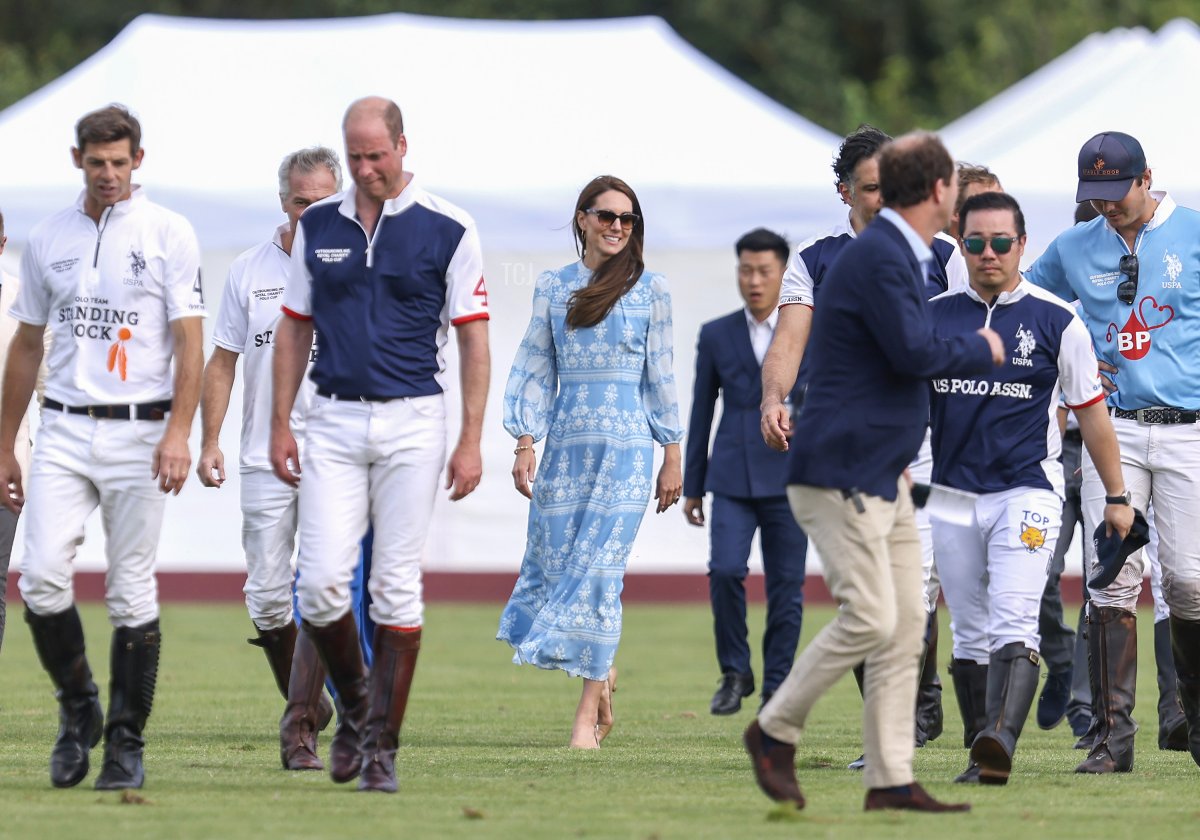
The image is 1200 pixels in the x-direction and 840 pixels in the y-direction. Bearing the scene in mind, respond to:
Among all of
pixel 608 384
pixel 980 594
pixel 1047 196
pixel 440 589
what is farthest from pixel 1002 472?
pixel 440 589

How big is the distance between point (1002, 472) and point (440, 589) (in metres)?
11.9

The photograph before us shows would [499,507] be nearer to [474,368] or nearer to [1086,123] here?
[1086,123]

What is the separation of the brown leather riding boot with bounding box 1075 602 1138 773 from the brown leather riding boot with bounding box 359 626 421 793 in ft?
8.88

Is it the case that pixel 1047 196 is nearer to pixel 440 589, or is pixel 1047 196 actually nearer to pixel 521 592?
pixel 440 589

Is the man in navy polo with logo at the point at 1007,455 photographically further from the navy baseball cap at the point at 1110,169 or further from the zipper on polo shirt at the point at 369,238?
the zipper on polo shirt at the point at 369,238

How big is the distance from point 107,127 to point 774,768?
120 inches

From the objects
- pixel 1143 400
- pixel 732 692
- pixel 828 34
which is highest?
pixel 828 34

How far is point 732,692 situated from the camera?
11.2 m

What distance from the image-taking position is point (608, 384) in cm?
955

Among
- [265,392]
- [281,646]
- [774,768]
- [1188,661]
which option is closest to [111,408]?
[265,392]

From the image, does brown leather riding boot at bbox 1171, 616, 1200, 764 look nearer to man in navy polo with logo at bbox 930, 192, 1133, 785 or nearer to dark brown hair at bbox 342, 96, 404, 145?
man in navy polo with logo at bbox 930, 192, 1133, 785

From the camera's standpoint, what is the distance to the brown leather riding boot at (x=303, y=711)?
328 inches

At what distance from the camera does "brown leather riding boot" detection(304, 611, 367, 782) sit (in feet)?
24.9

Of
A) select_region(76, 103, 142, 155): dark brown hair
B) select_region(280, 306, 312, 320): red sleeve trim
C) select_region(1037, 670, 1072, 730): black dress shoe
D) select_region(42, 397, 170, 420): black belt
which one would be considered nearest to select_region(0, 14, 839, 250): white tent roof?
select_region(1037, 670, 1072, 730): black dress shoe
